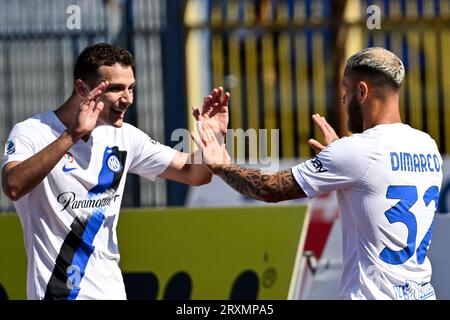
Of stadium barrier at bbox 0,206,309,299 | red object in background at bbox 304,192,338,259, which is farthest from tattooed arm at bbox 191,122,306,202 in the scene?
red object in background at bbox 304,192,338,259

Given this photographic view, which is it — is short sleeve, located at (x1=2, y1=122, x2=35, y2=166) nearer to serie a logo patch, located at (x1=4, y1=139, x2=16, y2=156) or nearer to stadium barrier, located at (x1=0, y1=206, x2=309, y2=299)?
serie a logo patch, located at (x1=4, y1=139, x2=16, y2=156)

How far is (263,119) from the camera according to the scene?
10.8 metres

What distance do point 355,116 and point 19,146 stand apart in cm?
157

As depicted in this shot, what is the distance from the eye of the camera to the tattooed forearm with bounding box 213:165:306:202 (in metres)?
4.14

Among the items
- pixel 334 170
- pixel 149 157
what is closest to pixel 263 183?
pixel 334 170

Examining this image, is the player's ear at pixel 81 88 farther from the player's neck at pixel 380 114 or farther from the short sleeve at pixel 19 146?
the player's neck at pixel 380 114

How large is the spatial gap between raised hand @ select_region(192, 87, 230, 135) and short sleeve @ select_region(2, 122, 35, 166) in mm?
841

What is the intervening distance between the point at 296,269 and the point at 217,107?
211 cm

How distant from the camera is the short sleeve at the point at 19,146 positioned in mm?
4453

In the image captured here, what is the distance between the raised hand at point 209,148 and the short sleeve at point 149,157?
70 centimetres

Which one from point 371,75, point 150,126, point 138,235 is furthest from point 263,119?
point 371,75

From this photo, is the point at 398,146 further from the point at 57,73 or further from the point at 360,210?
the point at 57,73

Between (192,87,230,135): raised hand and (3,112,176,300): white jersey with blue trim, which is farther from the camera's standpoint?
(192,87,230,135): raised hand

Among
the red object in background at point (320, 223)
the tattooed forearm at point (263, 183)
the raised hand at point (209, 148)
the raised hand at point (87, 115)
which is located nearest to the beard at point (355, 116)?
the tattooed forearm at point (263, 183)
